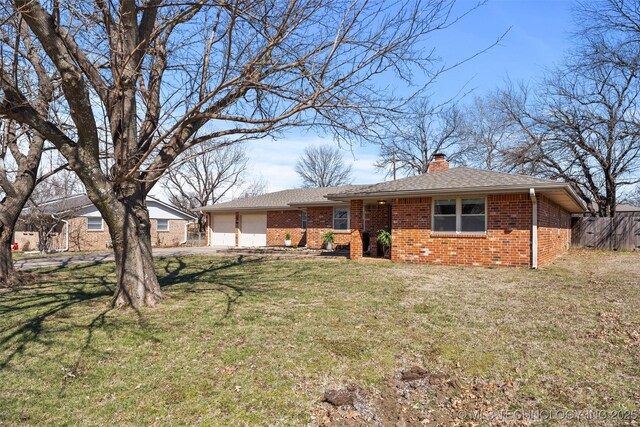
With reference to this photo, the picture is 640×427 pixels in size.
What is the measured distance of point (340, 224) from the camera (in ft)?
64.3

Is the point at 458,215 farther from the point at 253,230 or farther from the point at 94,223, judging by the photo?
the point at 94,223

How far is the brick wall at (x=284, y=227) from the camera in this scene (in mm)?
21794

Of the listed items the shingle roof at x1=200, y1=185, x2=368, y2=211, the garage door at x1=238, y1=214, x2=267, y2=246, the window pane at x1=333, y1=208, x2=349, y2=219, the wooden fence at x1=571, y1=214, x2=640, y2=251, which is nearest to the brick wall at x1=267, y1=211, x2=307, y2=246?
the shingle roof at x1=200, y1=185, x2=368, y2=211

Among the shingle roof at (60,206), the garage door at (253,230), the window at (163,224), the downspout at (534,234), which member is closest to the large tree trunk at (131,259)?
the downspout at (534,234)

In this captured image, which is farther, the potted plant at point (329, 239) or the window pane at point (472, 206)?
the potted plant at point (329, 239)

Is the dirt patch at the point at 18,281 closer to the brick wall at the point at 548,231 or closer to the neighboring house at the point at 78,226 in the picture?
the neighboring house at the point at 78,226

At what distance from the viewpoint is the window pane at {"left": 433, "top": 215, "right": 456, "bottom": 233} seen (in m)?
12.3

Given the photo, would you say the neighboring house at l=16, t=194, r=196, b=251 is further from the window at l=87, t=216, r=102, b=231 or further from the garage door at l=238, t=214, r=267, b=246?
the garage door at l=238, t=214, r=267, b=246

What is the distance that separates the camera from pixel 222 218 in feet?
85.1

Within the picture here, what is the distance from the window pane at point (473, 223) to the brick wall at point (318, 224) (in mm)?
8069

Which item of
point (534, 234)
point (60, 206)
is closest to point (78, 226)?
point (60, 206)

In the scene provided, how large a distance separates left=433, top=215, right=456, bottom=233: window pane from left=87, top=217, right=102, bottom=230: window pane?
2018 centimetres

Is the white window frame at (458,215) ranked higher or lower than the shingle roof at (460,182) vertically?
lower

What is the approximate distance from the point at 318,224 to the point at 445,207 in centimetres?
873
